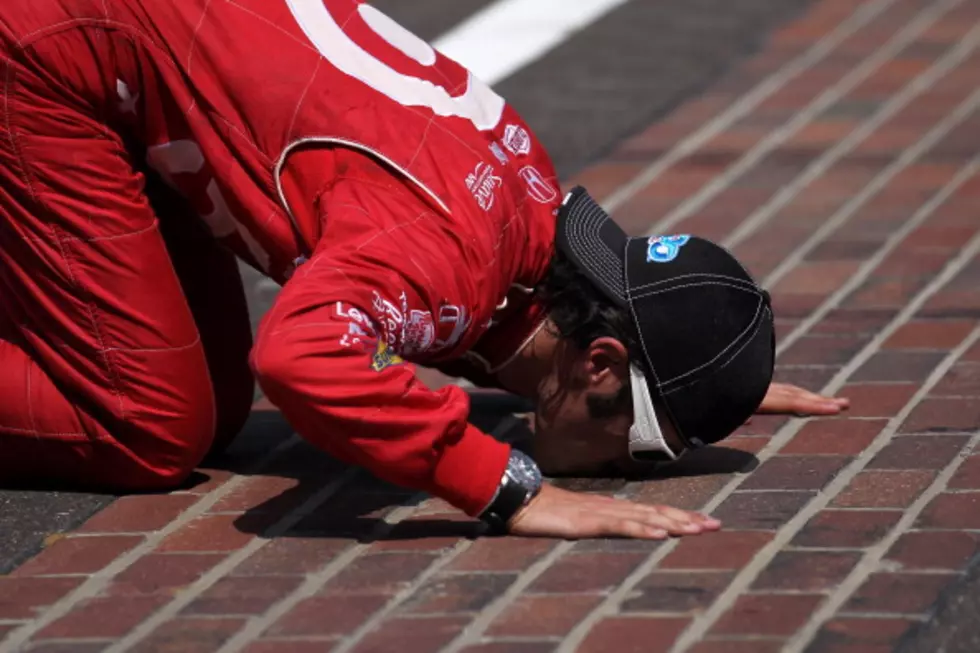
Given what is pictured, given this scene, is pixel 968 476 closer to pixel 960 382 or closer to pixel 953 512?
pixel 953 512

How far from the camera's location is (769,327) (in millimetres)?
3441

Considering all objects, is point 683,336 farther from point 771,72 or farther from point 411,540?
point 771,72

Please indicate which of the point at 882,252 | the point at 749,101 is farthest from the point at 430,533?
the point at 749,101

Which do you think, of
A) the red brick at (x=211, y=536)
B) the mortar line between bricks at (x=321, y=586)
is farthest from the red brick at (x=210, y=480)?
the mortar line between bricks at (x=321, y=586)

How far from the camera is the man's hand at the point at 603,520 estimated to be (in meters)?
3.22

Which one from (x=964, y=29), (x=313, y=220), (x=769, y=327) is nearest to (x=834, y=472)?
(x=769, y=327)

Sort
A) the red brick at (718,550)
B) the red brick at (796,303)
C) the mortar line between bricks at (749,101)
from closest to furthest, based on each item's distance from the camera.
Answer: the red brick at (718,550) < the red brick at (796,303) < the mortar line between bricks at (749,101)

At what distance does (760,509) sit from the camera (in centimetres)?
335

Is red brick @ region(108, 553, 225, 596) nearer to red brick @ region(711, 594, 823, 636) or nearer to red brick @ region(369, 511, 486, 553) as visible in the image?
red brick @ region(369, 511, 486, 553)

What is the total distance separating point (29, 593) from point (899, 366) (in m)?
1.94

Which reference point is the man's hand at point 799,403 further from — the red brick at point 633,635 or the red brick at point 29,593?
the red brick at point 29,593

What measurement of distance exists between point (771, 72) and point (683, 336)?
316 cm

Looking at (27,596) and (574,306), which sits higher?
(574,306)

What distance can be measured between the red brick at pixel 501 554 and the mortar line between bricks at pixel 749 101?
2.07 meters
